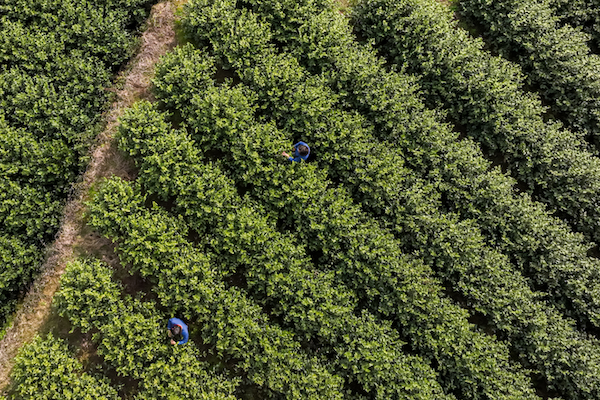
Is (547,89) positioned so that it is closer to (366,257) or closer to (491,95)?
(491,95)

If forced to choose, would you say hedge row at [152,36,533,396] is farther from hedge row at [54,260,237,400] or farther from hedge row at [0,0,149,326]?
hedge row at [54,260,237,400]

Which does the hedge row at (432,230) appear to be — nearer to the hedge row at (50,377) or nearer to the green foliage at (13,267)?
the green foliage at (13,267)

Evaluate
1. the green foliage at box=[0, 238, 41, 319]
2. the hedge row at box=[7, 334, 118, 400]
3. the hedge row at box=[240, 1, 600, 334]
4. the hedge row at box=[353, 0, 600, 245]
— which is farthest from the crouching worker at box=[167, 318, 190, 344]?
the hedge row at box=[353, 0, 600, 245]

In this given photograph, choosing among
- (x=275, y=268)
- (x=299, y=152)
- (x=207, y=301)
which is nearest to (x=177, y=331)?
(x=207, y=301)

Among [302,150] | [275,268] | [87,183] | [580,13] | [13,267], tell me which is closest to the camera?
[275,268]

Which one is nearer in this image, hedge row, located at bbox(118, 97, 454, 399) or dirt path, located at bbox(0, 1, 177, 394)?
hedge row, located at bbox(118, 97, 454, 399)

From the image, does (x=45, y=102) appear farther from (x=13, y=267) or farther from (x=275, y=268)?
(x=275, y=268)
